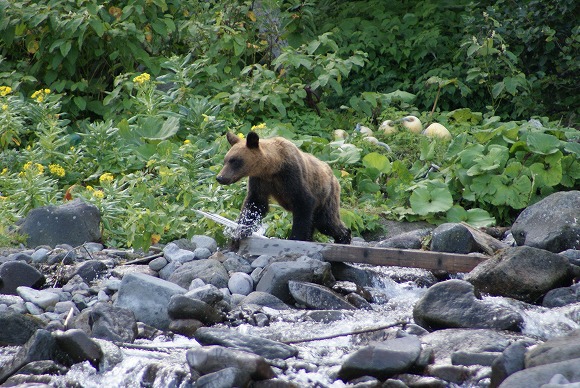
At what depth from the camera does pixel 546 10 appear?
42.2 feet

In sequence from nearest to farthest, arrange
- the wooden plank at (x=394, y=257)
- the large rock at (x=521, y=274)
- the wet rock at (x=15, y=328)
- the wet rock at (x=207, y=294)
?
1. the wet rock at (x=15, y=328)
2. the wet rock at (x=207, y=294)
3. the large rock at (x=521, y=274)
4. the wooden plank at (x=394, y=257)

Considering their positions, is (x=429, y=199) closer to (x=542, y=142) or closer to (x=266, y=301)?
(x=542, y=142)

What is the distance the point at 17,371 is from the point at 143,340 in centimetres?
100

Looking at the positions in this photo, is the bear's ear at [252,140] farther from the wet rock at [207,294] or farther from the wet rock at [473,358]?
the wet rock at [473,358]

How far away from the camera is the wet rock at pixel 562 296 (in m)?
6.97

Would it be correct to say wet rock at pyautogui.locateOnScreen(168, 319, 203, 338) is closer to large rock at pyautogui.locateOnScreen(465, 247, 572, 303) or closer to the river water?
the river water

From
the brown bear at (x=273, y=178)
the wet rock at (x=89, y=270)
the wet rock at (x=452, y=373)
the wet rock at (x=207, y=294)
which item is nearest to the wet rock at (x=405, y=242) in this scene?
the brown bear at (x=273, y=178)

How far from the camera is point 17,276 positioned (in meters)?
7.16

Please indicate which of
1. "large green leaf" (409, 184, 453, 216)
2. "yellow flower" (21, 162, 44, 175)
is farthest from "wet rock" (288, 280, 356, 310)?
"yellow flower" (21, 162, 44, 175)

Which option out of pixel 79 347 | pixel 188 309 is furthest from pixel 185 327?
pixel 79 347

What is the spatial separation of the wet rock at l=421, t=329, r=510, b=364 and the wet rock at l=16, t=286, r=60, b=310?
2774mm

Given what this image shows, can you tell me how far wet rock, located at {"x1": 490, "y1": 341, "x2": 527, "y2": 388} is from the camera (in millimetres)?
5009

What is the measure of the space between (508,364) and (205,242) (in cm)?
376

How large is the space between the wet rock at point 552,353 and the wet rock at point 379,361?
0.67 meters
